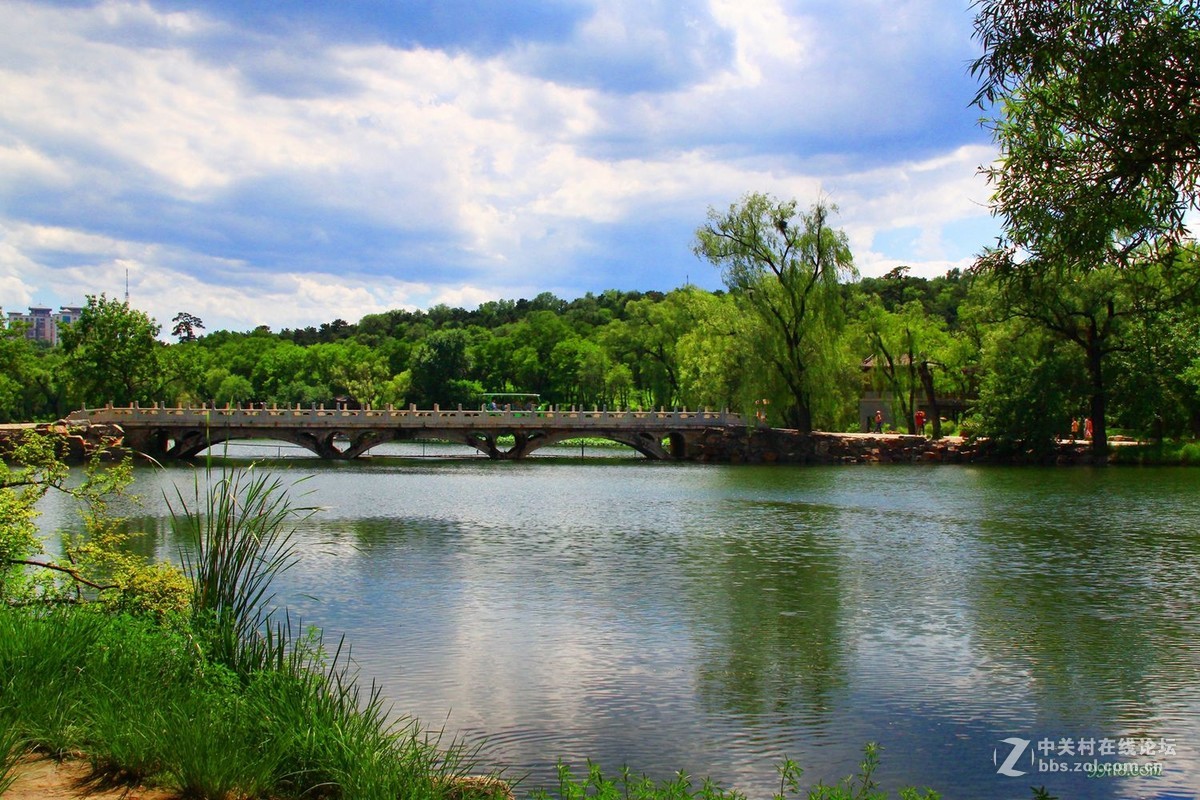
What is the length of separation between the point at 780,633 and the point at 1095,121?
6.69 metres

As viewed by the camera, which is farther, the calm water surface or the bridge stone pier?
the bridge stone pier

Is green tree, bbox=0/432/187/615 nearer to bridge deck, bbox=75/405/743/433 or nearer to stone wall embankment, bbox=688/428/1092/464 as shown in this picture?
stone wall embankment, bbox=688/428/1092/464

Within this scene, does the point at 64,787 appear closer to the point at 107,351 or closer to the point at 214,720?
the point at 214,720

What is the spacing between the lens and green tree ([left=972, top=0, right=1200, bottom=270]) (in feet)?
32.1

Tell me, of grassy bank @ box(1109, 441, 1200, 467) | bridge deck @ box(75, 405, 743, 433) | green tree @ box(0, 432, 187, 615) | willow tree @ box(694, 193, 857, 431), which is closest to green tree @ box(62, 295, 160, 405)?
bridge deck @ box(75, 405, 743, 433)

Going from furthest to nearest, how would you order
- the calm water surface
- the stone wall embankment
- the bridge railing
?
the bridge railing → the stone wall embankment → the calm water surface

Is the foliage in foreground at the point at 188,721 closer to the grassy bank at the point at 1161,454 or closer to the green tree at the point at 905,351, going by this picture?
the grassy bank at the point at 1161,454

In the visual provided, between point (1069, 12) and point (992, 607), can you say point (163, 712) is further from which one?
point (992, 607)

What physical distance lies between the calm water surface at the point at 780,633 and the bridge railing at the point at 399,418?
101 ft

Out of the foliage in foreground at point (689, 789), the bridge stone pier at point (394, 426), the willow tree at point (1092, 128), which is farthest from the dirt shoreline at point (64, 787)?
the bridge stone pier at point (394, 426)

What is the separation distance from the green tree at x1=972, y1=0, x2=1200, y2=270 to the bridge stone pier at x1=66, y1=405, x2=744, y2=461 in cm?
4483

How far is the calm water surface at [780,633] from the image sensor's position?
8695 millimetres

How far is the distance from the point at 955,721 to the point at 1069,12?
21.7ft

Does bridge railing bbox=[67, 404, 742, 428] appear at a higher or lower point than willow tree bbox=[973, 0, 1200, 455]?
lower
